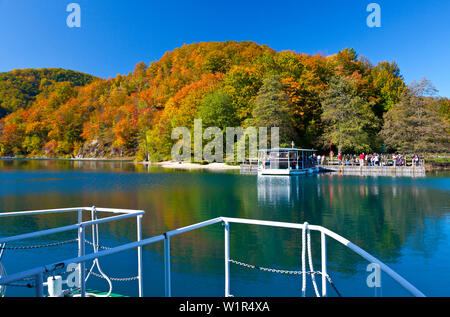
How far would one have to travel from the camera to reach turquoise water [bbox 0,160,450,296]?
26.9ft

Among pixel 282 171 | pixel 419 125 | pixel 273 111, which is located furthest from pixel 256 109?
pixel 419 125

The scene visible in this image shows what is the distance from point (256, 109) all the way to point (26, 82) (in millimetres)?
147413

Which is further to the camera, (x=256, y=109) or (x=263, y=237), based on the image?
(x=256, y=109)

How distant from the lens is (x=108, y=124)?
108 m

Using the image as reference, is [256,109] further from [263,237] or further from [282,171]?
[263,237]

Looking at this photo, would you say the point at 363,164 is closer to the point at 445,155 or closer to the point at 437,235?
the point at 445,155

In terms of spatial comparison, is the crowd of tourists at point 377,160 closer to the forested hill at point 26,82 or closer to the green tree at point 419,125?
the green tree at point 419,125

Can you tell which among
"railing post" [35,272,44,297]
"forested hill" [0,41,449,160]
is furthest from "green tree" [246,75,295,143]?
"railing post" [35,272,44,297]

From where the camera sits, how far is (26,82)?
157000 mm

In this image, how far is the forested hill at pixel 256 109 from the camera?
50719 millimetres

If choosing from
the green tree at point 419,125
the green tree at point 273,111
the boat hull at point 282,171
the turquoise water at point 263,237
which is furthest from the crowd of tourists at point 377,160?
the turquoise water at point 263,237

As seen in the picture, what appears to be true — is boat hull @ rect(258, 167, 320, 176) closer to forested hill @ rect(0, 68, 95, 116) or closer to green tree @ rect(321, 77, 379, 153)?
green tree @ rect(321, 77, 379, 153)

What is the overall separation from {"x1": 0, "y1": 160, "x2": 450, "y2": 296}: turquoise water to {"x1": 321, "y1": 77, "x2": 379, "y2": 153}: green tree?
26.6m
